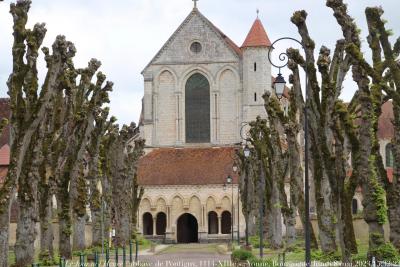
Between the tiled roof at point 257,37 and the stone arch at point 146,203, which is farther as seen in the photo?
the tiled roof at point 257,37

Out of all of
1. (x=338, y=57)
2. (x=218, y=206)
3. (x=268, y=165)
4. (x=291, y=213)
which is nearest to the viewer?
(x=338, y=57)

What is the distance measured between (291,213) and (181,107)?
5116 cm

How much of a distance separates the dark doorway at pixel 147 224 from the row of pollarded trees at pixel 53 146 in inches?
1427

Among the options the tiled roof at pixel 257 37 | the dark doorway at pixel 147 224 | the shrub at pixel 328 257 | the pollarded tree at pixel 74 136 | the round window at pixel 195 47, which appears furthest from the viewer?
the round window at pixel 195 47

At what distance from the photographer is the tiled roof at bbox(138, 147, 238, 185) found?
86.1m

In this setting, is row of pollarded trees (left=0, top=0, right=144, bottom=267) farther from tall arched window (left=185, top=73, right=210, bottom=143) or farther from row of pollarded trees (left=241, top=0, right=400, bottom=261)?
tall arched window (left=185, top=73, right=210, bottom=143)

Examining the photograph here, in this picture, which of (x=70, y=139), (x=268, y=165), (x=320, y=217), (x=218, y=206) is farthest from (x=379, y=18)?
(x=218, y=206)

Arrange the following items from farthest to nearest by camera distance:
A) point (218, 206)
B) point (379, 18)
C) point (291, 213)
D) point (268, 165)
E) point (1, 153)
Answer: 1. point (218, 206)
2. point (1, 153)
3. point (268, 165)
4. point (291, 213)
5. point (379, 18)

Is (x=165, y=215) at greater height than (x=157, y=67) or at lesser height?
lesser

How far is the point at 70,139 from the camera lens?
36438 millimetres

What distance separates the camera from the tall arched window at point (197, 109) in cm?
9231

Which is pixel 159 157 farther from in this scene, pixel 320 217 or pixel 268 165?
pixel 320 217

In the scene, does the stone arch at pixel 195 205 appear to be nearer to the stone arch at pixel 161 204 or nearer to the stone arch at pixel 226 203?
the stone arch at pixel 226 203

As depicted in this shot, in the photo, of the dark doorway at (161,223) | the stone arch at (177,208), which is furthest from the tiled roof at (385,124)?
the dark doorway at (161,223)
